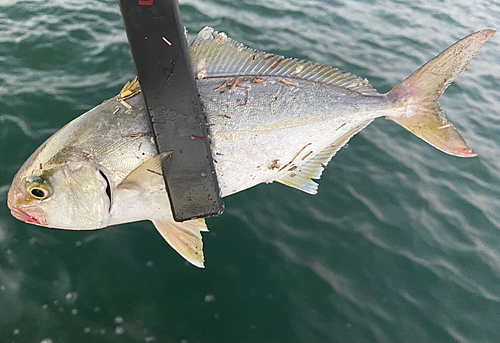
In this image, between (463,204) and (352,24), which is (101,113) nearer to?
(463,204)

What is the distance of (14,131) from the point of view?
149 inches

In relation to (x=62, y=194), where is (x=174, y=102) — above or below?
above

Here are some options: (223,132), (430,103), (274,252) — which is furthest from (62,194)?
(430,103)

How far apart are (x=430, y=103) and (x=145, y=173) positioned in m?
2.06

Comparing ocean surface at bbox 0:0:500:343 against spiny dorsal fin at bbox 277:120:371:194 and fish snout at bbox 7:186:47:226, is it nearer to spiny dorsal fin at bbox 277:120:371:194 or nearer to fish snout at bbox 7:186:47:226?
spiny dorsal fin at bbox 277:120:371:194

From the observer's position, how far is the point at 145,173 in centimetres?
189

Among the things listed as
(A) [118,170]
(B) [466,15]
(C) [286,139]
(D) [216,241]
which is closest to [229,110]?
(C) [286,139]

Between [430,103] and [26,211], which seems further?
[430,103]

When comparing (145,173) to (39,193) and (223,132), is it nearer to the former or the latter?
(223,132)

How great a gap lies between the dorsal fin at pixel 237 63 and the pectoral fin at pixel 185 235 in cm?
100

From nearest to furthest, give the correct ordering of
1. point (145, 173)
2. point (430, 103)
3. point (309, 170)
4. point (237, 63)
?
point (145, 173) < point (237, 63) < point (430, 103) < point (309, 170)

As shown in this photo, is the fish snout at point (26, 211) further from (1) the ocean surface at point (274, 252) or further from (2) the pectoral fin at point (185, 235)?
(1) the ocean surface at point (274, 252)

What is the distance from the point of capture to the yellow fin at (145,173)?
1791 millimetres

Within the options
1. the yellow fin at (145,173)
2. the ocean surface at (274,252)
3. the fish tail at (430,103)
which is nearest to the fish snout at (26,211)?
the yellow fin at (145,173)
